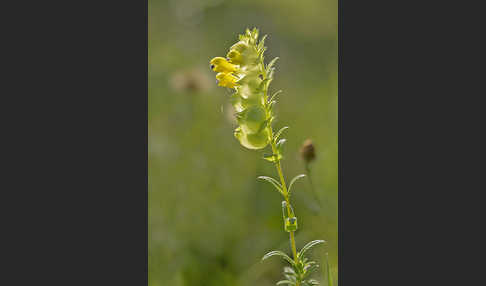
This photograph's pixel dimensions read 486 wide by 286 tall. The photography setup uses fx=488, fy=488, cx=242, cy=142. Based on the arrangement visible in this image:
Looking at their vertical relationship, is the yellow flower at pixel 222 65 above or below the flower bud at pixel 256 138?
above

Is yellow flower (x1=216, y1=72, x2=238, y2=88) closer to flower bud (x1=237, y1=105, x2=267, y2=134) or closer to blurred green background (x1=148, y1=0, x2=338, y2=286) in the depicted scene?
flower bud (x1=237, y1=105, x2=267, y2=134)

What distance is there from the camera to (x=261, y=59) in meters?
1.39

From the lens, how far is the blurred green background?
2.37 m

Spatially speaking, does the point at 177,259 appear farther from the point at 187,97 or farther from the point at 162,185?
the point at 187,97

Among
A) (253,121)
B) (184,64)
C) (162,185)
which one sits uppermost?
(184,64)

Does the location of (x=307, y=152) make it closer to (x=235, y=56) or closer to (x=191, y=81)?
(x=235, y=56)

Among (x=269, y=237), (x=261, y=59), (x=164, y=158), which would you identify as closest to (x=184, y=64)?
(x=164, y=158)

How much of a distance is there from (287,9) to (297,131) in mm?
1210

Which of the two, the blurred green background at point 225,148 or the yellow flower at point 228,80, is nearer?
the yellow flower at point 228,80

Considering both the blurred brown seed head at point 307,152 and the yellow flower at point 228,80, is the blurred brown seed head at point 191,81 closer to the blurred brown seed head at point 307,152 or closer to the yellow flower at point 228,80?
the blurred brown seed head at point 307,152

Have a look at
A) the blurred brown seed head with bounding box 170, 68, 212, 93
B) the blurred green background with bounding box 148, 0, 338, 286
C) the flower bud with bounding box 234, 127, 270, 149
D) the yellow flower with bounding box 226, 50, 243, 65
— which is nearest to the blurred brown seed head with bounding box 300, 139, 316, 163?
the blurred green background with bounding box 148, 0, 338, 286

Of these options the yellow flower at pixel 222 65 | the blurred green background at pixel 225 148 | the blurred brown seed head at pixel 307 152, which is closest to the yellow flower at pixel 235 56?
Result: the yellow flower at pixel 222 65

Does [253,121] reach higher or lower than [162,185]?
higher

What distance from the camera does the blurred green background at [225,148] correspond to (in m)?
2.37
